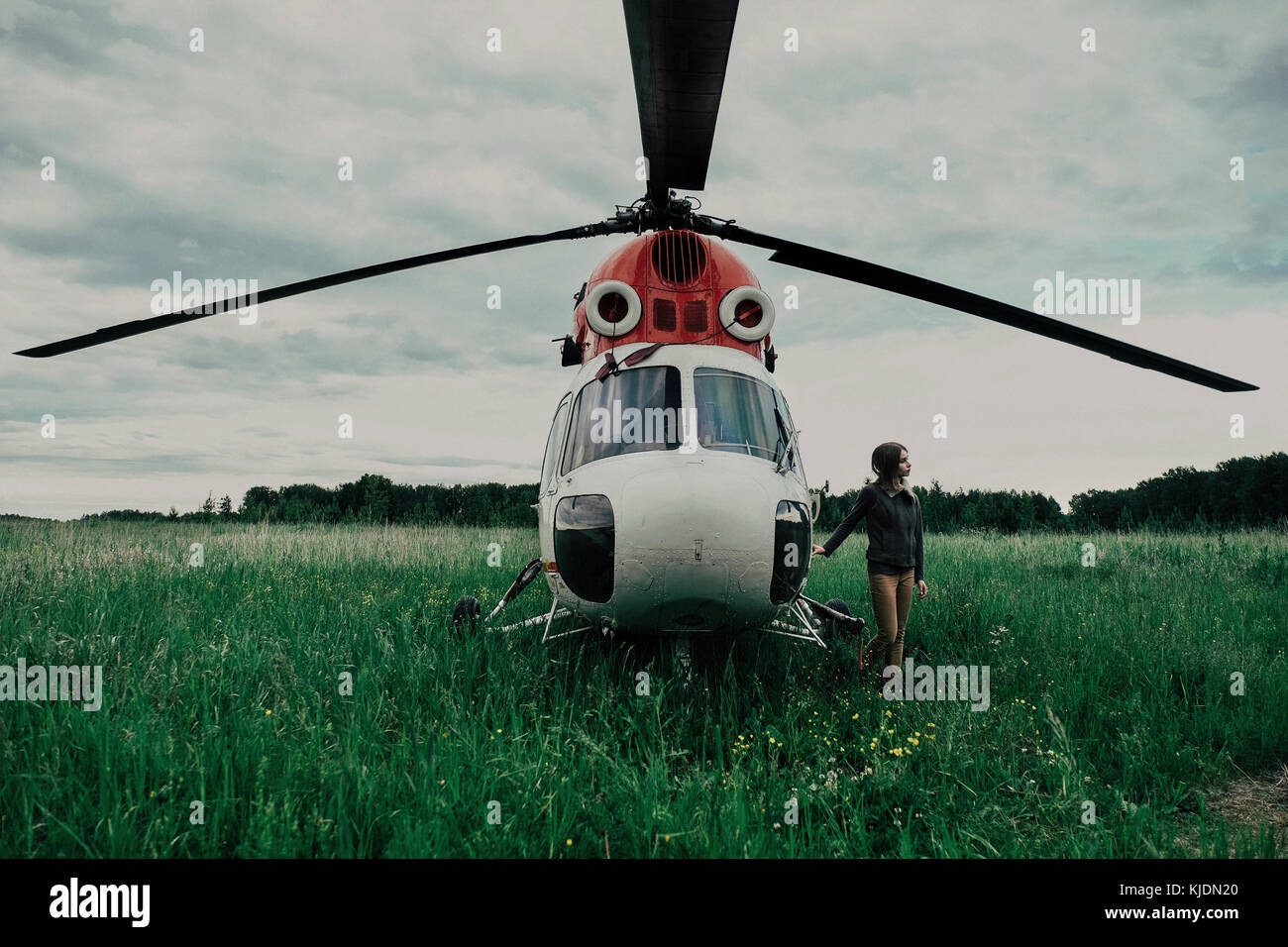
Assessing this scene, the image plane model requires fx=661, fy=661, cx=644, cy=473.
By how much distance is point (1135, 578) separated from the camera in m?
8.98

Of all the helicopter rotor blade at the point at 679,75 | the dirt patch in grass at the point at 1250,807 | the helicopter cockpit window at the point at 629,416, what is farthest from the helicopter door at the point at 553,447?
the dirt patch in grass at the point at 1250,807

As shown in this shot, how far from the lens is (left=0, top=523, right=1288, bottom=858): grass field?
2.87m

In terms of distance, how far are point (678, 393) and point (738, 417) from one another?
0.45 metres

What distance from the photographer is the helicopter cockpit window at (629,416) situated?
4.31 metres

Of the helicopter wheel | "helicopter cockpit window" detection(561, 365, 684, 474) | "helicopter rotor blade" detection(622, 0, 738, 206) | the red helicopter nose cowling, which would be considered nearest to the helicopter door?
"helicopter cockpit window" detection(561, 365, 684, 474)

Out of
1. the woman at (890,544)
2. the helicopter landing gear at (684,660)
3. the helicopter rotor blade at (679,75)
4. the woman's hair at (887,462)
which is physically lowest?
the helicopter landing gear at (684,660)

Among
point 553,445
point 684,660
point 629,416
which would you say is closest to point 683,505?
point 629,416

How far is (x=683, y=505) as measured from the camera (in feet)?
12.2

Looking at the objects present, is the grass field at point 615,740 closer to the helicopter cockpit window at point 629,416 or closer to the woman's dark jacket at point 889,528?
the woman's dark jacket at point 889,528

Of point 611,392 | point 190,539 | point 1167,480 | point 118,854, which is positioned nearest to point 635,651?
point 611,392

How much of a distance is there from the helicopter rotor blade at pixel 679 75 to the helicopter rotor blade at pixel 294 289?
103 centimetres

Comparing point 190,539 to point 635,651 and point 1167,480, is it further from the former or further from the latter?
point 1167,480

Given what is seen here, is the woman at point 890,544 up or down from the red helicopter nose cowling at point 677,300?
down

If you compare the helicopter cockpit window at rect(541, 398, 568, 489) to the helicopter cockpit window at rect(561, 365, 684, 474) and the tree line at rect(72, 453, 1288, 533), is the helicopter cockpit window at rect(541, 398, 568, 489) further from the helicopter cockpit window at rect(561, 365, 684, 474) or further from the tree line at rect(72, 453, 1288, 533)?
the tree line at rect(72, 453, 1288, 533)
